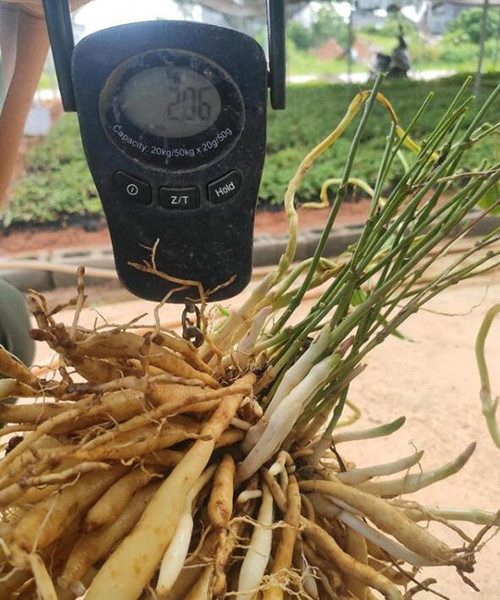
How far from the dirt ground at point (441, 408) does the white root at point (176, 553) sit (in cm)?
29

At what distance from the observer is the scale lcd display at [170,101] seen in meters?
0.55

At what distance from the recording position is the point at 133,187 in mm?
577

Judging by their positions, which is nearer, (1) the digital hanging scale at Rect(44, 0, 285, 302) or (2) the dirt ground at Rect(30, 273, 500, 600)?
(1) the digital hanging scale at Rect(44, 0, 285, 302)

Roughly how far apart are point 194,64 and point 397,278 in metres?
0.24

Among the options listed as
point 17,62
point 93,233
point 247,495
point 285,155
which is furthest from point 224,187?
point 285,155

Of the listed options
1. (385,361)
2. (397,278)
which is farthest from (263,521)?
(385,361)

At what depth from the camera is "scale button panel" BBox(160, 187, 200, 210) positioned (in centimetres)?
58

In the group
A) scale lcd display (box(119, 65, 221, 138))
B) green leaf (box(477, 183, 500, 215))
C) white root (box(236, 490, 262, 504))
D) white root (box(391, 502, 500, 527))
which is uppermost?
scale lcd display (box(119, 65, 221, 138))

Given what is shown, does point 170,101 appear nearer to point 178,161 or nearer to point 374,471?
point 178,161

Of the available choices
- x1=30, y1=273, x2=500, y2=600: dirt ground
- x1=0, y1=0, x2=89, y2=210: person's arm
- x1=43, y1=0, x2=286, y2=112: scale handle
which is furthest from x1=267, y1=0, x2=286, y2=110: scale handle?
x1=0, y1=0, x2=89, y2=210: person's arm

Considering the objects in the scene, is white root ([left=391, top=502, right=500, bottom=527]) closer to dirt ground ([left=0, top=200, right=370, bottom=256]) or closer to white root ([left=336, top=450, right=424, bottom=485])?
white root ([left=336, top=450, right=424, bottom=485])

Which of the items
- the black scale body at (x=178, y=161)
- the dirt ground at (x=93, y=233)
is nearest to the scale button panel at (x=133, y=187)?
the black scale body at (x=178, y=161)

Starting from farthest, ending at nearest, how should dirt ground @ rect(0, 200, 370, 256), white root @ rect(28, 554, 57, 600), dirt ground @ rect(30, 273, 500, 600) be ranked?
1. dirt ground @ rect(0, 200, 370, 256)
2. dirt ground @ rect(30, 273, 500, 600)
3. white root @ rect(28, 554, 57, 600)

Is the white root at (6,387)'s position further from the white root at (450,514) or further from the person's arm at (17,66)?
the person's arm at (17,66)
